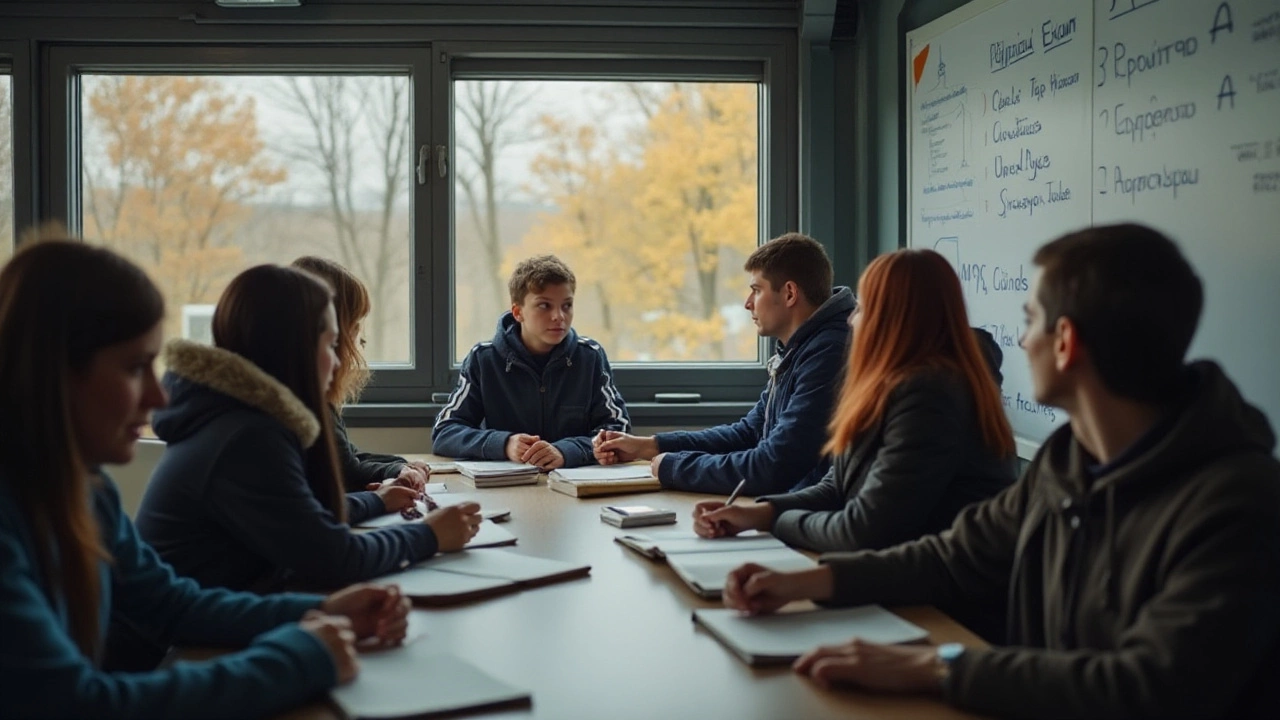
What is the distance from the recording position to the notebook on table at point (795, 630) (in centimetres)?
151

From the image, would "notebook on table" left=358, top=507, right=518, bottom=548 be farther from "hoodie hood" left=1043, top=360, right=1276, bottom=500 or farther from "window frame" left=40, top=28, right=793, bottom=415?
"window frame" left=40, top=28, right=793, bottom=415

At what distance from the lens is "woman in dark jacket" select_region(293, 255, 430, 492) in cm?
279

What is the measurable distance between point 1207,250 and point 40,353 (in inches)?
79.1

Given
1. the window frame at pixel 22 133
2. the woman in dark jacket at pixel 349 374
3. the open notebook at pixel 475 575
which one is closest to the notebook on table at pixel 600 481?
the woman in dark jacket at pixel 349 374

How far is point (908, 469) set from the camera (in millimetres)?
2047

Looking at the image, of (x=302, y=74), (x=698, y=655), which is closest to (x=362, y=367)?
(x=302, y=74)

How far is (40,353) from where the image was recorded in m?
1.26

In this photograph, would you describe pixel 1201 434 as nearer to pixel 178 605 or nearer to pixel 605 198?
pixel 178 605

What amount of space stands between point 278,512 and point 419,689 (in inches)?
20.5

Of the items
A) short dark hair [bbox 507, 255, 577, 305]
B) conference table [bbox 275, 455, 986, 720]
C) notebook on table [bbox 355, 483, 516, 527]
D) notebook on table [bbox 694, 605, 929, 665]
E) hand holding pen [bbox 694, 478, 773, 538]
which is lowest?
conference table [bbox 275, 455, 986, 720]

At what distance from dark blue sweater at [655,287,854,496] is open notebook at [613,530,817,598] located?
52 cm

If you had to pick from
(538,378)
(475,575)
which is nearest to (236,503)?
(475,575)

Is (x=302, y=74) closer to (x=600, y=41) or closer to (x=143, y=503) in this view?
(x=600, y=41)

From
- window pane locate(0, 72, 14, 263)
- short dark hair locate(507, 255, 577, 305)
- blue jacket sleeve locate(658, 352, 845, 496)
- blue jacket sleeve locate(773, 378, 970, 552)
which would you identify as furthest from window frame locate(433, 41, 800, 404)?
blue jacket sleeve locate(773, 378, 970, 552)
